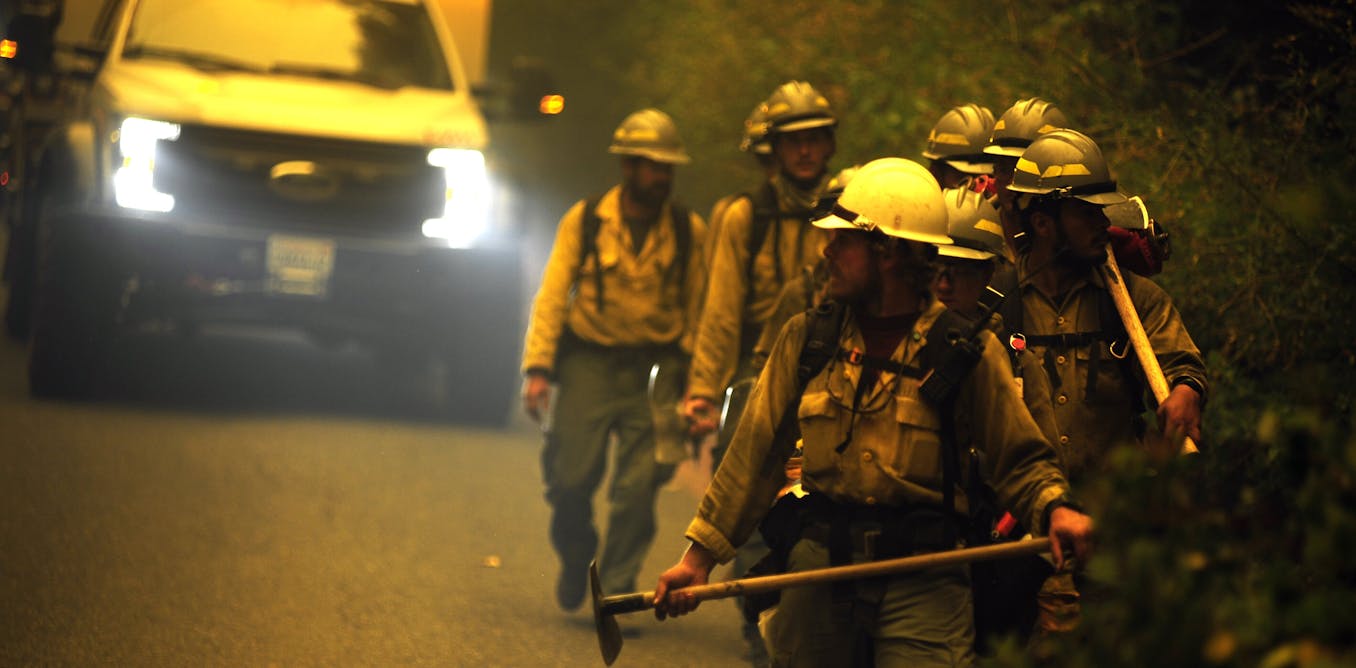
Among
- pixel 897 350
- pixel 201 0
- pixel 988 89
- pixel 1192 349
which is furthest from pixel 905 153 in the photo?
pixel 897 350

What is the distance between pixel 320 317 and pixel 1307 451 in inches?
392

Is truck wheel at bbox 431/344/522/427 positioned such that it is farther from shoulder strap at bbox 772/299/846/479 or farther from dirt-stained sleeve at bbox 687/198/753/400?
shoulder strap at bbox 772/299/846/479

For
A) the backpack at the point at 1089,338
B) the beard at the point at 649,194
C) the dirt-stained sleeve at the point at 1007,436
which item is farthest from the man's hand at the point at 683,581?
the beard at the point at 649,194

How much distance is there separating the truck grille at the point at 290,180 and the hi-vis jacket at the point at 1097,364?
7.56m

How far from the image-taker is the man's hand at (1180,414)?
4.66 m

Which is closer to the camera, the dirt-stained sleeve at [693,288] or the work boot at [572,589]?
the work boot at [572,589]

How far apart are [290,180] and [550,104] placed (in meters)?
1.69

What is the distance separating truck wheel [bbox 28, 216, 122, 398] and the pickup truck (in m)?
0.01

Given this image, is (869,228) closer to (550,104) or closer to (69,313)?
(550,104)

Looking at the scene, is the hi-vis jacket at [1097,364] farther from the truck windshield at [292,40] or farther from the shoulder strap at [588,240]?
the truck windshield at [292,40]

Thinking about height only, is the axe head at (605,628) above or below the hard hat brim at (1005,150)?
below

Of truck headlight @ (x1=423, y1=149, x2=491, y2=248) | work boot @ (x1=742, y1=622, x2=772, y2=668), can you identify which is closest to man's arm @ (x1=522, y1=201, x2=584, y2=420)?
work boot @ (x1=742, y1=622, x2=772, y2=668)

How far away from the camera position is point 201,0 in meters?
12.7

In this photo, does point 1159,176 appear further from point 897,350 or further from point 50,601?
point 50,601
